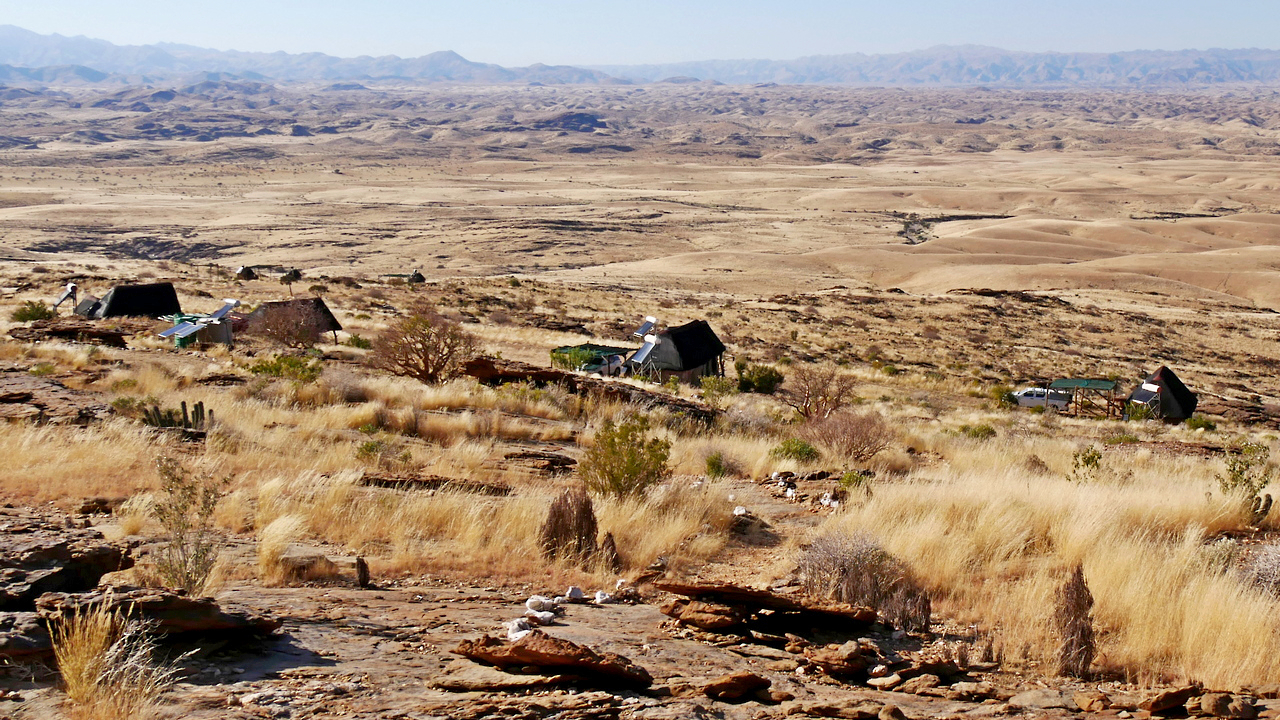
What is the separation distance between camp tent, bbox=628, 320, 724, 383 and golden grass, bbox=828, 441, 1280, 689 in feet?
52.6

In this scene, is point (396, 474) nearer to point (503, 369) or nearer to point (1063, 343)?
point (503, 369)

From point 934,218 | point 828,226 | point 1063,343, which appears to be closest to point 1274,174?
point 934,218

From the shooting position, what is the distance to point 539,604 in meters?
5.54

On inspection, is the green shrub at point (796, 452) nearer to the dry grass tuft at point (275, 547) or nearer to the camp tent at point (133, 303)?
the dry grass tuft at point (275, 547)

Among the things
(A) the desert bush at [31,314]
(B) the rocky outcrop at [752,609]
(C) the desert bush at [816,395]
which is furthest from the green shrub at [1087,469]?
(A) the desert bush at [31,314]

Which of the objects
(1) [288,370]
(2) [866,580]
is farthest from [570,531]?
(1) [288,370]

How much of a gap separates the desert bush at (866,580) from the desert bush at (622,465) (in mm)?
2489

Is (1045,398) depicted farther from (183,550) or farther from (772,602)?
(183,550)

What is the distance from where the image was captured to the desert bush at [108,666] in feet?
→ 11.8

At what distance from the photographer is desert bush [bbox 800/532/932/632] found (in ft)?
18.5

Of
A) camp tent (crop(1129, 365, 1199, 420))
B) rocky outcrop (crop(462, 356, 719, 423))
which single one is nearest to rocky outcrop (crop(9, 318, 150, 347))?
rocky outcrop (crop(462, 356, 719, 423))

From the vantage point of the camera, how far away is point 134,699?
3.68 metres

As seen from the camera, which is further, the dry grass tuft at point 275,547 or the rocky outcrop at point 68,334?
the rocky outcrop at point 68,334

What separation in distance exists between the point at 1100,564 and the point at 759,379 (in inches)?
797
